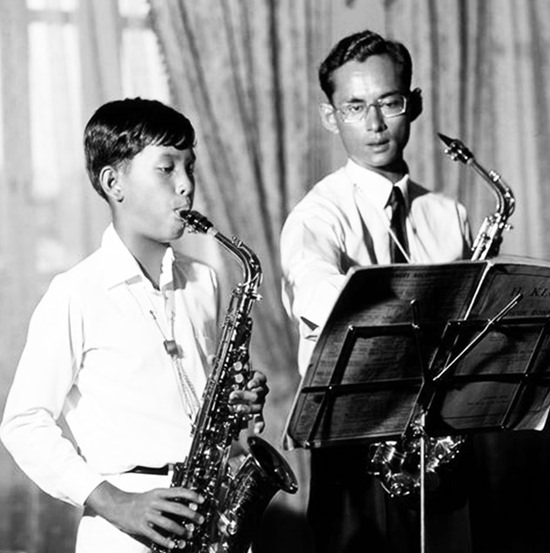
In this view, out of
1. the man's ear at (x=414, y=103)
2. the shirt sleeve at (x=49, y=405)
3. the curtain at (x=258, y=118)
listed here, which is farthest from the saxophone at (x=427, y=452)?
the curtain at (x=258, y=118)

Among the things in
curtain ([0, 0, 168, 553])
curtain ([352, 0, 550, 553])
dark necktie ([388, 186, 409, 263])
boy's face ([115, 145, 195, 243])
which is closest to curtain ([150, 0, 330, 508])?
curtain ([0, 0, 168, 553])

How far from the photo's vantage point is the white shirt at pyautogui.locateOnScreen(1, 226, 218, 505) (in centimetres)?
239

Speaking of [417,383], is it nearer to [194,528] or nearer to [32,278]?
[194,528]

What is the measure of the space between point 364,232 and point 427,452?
569mm

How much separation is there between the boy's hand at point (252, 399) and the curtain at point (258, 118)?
1.63m

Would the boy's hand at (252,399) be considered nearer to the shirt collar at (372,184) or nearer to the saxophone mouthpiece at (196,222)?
the saxophone mouthpiece at (196,222)

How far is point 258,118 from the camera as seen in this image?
4.29 meters

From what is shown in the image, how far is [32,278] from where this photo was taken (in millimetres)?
4047

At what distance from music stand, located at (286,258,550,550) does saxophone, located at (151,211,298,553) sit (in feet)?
0.84

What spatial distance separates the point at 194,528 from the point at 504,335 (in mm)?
776

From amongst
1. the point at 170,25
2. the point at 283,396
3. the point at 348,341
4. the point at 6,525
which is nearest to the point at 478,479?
the point at 283,396

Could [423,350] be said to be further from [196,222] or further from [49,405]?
[49,405]

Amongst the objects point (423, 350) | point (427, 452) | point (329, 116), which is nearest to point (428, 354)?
point (423, 350)

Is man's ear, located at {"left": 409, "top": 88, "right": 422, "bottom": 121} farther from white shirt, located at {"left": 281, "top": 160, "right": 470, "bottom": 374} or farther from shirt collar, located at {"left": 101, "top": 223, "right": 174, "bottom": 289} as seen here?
shirt collar, located at {"left": 101, "top": 223, "right": 174, "bottom": 289}
